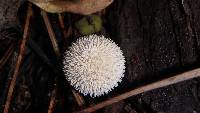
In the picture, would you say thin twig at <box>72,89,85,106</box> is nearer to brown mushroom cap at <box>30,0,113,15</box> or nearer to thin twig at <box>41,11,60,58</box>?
thin twig at <box>41,11,60,58</box>

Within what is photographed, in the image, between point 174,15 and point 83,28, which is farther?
point 83,28

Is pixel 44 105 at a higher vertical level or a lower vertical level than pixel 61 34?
lower

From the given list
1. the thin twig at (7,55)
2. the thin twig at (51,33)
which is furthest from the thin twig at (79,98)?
the thin twig at (7,55)

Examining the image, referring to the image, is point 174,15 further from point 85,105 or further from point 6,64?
point 6,64

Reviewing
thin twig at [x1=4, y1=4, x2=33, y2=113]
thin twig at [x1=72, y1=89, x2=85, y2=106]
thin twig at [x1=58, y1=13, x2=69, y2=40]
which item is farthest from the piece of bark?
thin twig at [x1=72, y1=89, x2=85, y2=106]

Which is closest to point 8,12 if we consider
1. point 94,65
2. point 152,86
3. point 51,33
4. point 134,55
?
point 51,33

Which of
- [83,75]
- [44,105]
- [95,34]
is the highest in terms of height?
[95,34]

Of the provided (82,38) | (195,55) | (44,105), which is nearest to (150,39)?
(195,55)

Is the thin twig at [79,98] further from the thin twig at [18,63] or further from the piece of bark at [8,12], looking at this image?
the piece of bark at [8,12]

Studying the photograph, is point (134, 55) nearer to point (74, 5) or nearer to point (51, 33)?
point (74, 5)
